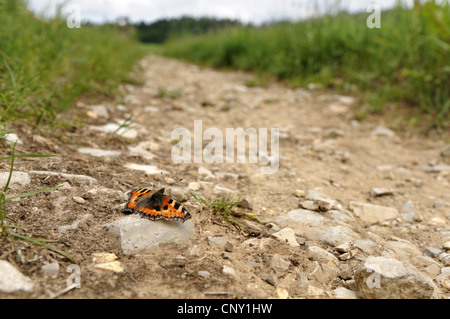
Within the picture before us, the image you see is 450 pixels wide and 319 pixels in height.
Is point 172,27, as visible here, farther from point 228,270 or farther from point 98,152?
point 228,270

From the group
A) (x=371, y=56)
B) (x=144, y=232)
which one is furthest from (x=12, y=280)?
(x=371, y=56)

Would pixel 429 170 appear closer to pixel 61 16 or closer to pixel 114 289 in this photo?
pixel 114 289

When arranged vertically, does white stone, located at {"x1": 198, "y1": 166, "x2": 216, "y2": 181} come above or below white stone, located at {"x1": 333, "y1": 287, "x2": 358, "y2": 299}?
above

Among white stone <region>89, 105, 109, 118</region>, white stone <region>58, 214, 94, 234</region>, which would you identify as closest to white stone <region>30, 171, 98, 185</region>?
white stone <region>58, 214, 94, 234</region>

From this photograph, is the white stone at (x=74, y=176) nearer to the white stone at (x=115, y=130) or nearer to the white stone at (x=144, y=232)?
the white stone at (x=144, y=232)

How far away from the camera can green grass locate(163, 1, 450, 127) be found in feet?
15.8

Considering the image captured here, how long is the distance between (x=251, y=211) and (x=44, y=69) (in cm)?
271

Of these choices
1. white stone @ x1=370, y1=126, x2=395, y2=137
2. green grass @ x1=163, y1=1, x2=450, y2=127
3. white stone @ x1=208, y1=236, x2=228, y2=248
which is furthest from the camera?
green grass @ x1=163, y1=1, x2=450, y2=127

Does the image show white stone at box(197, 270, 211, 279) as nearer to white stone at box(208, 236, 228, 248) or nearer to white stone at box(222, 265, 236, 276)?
white stone at box(222, 265, 236, 276)

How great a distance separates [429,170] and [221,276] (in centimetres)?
285

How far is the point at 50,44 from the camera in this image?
4715mm

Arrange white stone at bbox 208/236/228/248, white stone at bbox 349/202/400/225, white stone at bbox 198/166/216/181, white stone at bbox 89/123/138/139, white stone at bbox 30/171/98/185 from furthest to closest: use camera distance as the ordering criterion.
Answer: white stone at bbox 89/123/138/139 → white stone at bbox 198/166/216/181 → white stone at bbox 349/202/400/225 → white stone at bbox 30/171/98/185 → white stone at bbox 208/236/228/248

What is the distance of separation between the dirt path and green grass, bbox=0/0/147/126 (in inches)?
10.0
